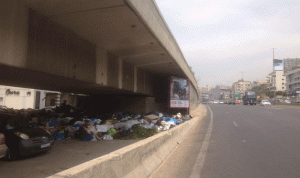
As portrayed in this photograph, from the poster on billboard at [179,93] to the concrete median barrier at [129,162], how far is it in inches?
396

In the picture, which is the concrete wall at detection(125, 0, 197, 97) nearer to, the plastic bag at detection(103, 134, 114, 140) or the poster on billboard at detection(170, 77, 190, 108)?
the plastic bag at detection(103, 134, 114, 140)

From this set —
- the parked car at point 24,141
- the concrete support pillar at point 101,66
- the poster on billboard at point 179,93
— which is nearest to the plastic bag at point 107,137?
the concrete support pillar at point 101,66

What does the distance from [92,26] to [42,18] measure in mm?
1291

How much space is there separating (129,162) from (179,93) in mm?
13389

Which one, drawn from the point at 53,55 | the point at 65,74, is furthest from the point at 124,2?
the point at 65,74

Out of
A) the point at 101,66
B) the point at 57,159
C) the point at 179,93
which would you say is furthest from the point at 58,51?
the point at 179,93

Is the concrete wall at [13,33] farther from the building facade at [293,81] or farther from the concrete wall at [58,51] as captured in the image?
the building facade at [293,81]

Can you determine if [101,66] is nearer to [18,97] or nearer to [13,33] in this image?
[13,33]

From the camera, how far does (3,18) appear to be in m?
4.73

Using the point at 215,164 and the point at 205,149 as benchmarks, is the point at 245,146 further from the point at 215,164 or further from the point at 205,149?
the point at 215,164

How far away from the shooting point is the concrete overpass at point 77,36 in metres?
5.01

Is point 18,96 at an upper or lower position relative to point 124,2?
lower

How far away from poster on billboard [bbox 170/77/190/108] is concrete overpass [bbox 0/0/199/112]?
730 centimetres

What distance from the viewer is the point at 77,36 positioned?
728cm
